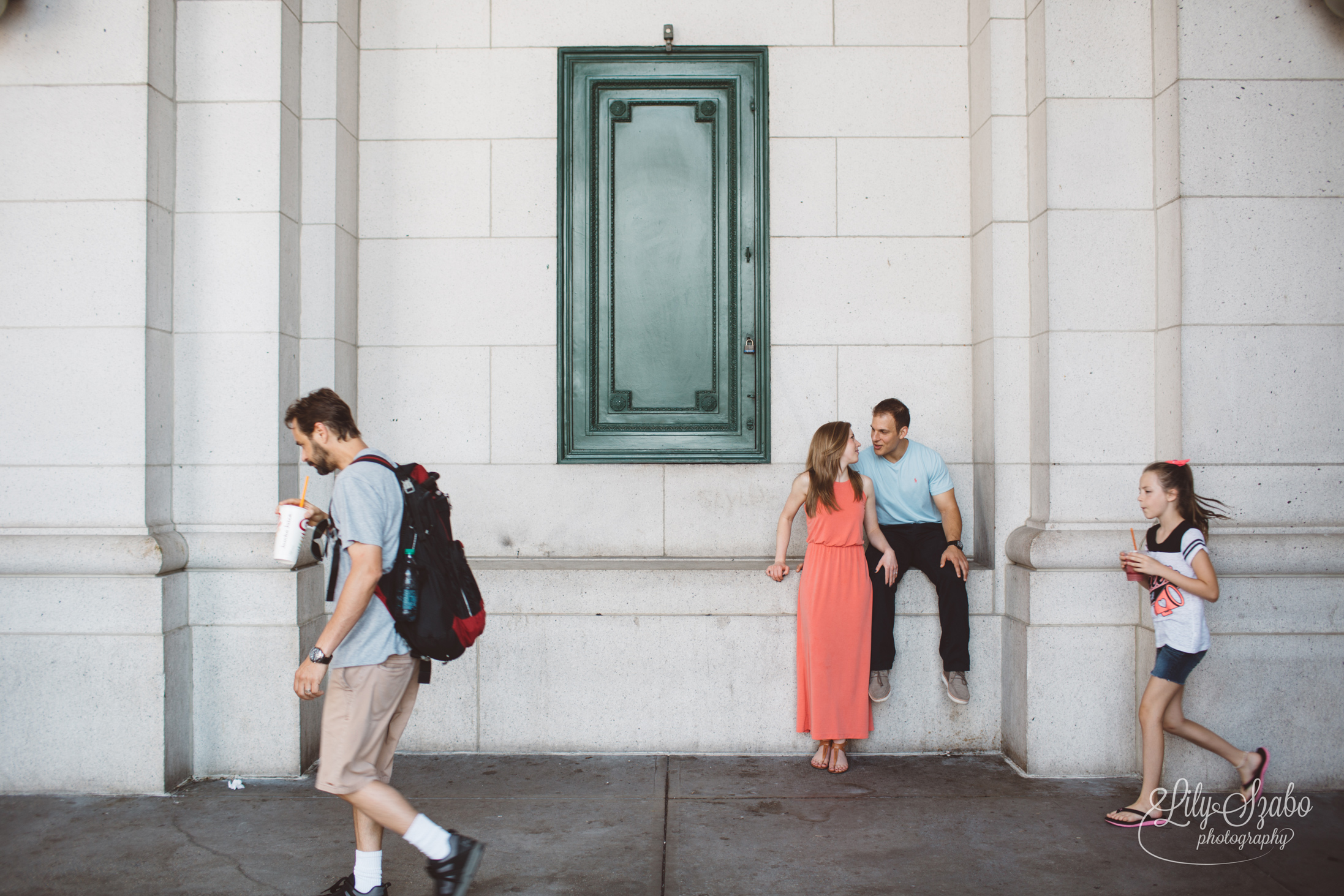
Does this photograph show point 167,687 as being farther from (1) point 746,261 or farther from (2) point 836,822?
(1) point 746,261

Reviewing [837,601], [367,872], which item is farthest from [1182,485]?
[367,872]

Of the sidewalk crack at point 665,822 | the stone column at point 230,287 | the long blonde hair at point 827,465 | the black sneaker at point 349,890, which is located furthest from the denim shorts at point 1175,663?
the stone column at point 230,287

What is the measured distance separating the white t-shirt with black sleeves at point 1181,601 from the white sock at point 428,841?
141 inches

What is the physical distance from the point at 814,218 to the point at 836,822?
12.6 ft

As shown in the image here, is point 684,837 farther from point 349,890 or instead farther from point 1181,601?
point 1181,601

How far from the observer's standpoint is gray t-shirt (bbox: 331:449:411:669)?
3.40 m

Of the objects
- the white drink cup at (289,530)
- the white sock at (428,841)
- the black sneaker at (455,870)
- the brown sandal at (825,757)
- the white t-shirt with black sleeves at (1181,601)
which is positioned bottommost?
the brown sandal at (825,757)

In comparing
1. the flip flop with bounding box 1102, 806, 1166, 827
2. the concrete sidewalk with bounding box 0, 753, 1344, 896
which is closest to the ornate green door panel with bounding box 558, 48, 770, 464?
the concrete sidewalk with bounding box 0, 753, 1344, 896

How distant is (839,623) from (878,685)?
0.57 metres

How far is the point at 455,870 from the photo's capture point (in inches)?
135

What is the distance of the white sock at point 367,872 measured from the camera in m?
3.64

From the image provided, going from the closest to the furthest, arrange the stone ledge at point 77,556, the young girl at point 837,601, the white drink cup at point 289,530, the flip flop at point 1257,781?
1. the white drink cup at point 289,530
2. the flip flop at point 1257,781
3. the stone ledge at point 77,556
4. the young girl at point 837,601

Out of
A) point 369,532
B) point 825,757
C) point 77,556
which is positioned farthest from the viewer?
point 825,757

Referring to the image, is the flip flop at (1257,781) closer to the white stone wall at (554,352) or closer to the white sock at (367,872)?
the white stone wall at (554,352)
